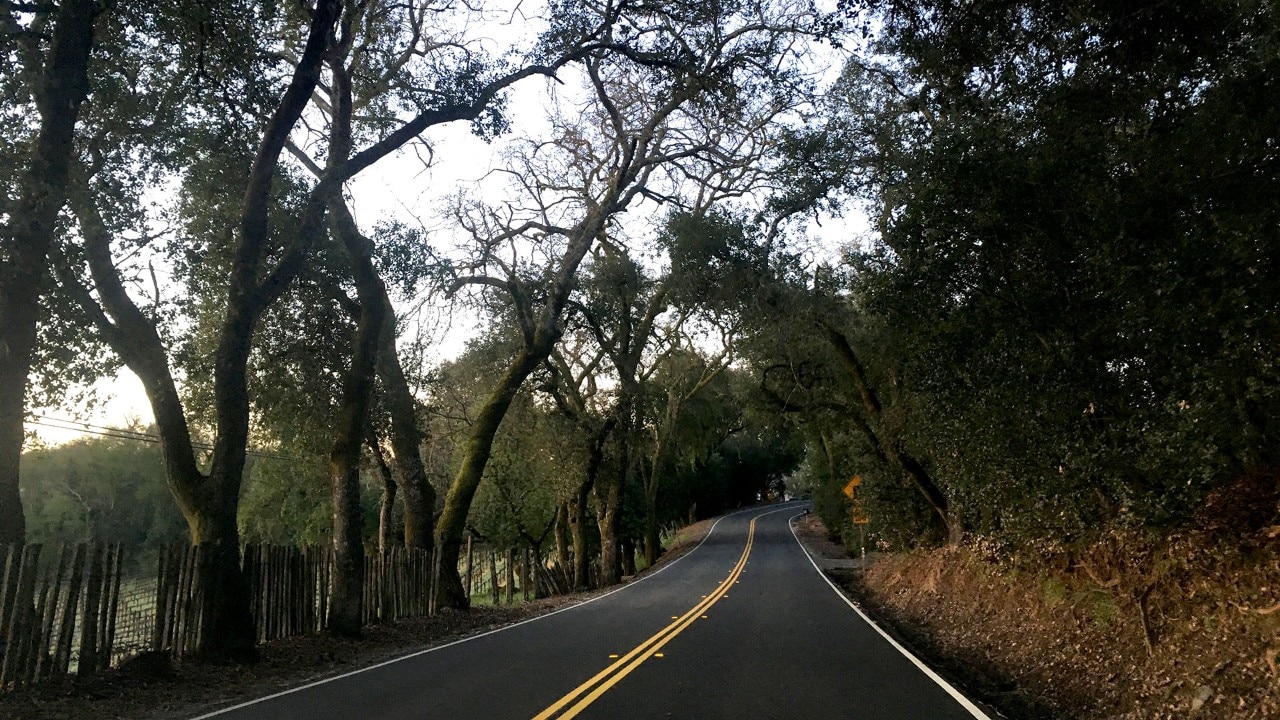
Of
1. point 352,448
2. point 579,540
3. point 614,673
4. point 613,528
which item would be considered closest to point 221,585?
point 352,448

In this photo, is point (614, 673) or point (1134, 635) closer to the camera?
point (1134, 635)

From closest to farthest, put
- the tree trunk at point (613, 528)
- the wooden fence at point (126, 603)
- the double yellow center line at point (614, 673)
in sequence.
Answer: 1. the double yellow center line at point (614, 673)
2. the wooden fence at point (126, 603)
3. the tree trunk at point (613, 528)

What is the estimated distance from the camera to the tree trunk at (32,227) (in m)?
9.17

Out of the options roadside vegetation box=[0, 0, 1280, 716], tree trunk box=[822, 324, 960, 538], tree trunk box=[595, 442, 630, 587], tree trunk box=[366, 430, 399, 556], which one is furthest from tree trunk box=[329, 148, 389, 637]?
tree trunk box=[595, 442, 630, 587]

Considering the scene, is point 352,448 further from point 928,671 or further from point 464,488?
point 928,671

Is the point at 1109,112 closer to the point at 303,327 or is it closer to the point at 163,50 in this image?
the point at 163,50

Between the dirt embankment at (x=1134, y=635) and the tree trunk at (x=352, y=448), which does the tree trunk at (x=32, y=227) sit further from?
the dirt embankment at (x=1134, y=635)

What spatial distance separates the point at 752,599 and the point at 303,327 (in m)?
11.7

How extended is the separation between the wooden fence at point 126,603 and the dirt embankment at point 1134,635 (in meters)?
9.37

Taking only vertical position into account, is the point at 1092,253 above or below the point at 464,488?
above

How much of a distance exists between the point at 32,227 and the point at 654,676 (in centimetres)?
827

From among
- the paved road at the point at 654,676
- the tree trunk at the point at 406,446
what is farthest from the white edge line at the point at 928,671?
the tree trunk at the point at 406,446

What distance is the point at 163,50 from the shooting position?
39.4ft

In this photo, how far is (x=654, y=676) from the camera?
9578mm
